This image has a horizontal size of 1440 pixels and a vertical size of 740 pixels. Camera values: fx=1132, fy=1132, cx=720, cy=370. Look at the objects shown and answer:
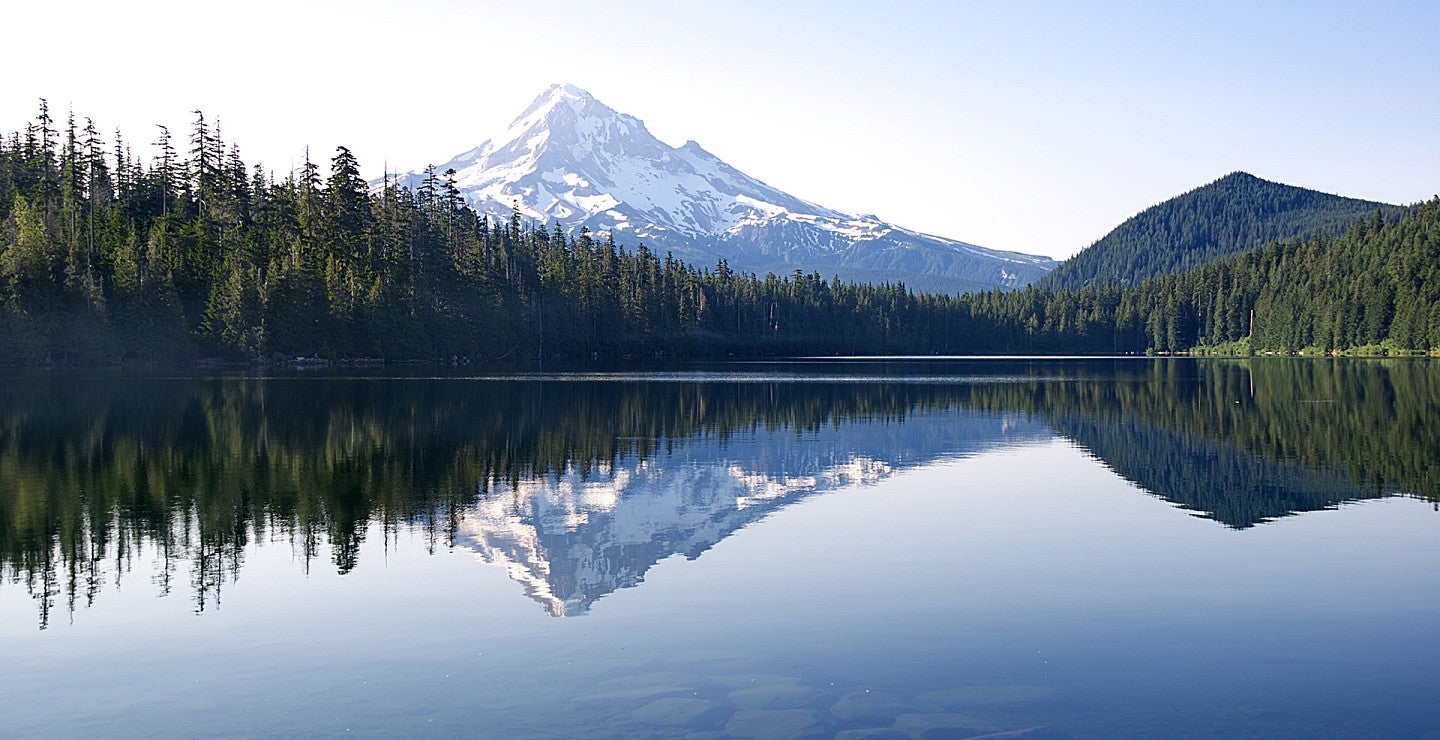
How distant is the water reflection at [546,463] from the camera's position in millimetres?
24438

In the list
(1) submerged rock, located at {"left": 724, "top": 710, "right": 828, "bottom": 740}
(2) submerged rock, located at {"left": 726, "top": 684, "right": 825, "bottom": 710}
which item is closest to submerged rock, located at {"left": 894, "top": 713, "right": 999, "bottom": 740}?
(1) submerged rock, located at {"left": 724, "top": 710, "right": 828, "bottom": 740}

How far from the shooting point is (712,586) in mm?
21188

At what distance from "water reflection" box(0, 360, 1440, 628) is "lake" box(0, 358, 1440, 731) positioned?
8.5 inches

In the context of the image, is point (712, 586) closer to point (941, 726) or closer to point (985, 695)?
point (985, 695)

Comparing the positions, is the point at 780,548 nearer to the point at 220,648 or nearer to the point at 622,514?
the point at 622,514

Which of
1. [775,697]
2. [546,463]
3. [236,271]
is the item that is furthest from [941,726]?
[236,271]

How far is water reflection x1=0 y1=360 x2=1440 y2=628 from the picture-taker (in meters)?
24.4

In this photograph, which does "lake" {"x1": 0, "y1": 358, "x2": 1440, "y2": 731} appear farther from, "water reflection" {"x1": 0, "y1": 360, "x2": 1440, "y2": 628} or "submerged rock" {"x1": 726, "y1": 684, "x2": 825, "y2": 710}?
"water reflection" {"x1": 0, "y1": 360, "x2": 1440, "y2": 628}

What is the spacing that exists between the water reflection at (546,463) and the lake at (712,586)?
22 centimetres

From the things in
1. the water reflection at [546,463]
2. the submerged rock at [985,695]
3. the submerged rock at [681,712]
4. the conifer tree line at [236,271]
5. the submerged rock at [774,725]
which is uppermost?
the conifer tree line at [236,271]

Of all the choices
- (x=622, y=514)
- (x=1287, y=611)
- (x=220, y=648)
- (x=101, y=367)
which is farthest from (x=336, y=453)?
(x=101, y=367)

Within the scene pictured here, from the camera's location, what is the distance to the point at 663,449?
1784 inches

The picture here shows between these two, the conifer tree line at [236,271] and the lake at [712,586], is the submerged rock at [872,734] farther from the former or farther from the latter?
the conifer tree line at [236,271]

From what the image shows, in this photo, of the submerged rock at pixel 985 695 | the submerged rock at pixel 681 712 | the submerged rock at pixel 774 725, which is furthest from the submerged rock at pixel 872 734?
the submerged rock at pixel 681 712
